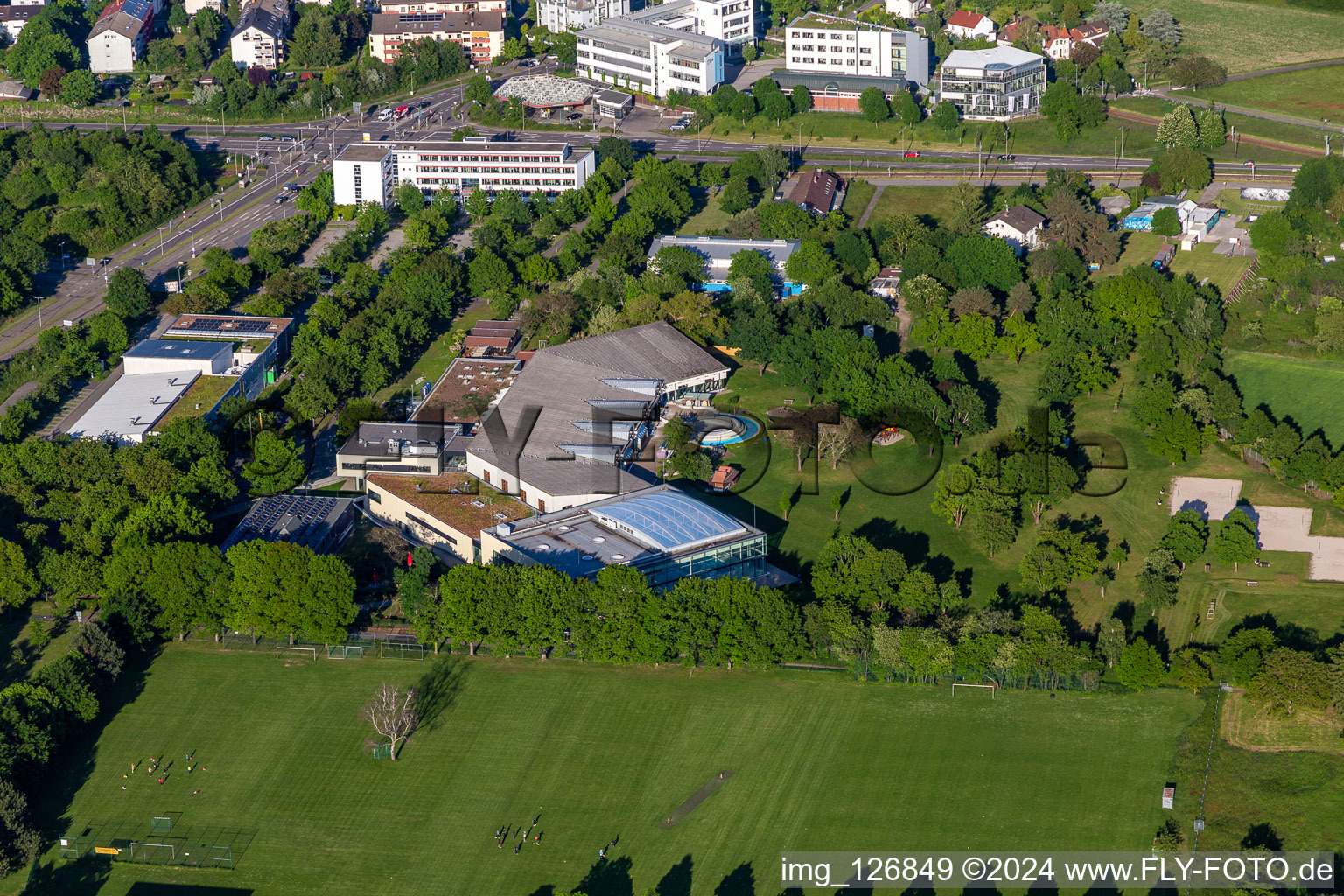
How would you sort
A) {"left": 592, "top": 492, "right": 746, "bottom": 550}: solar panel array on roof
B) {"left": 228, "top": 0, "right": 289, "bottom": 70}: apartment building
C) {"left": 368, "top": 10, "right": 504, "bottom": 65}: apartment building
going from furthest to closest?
{"left": 368, "top": 10, "right": 504, "bottom": 65}: apartment building
{"left": 228, "top": 0, "right": 289, "bottom": 70}: apartment building
{"left": 592, "top": 492, "right": 746, "bottom": 550}: solar panel array on roof

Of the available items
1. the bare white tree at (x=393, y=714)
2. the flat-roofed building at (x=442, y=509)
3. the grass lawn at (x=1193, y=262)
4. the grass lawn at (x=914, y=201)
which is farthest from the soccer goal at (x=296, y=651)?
the grass lawn at (x=914, y=201)

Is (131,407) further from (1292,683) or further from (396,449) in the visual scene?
(1292,683)

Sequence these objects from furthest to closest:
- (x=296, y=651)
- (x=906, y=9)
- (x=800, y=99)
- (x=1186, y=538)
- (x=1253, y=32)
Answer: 1. (x=906, y=9)
2. (x=1253, y=32)
3. (x=800, y=99)
4. (x=1186, y=538)
5. (x=296, y=651)

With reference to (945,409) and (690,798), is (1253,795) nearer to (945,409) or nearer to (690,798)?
(690,798)

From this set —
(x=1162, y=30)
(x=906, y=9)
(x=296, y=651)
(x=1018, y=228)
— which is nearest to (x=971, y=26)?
(x=906, y=9)

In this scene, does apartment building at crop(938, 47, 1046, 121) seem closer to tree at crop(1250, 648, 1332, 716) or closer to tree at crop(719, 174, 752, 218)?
tree at crop(719, 174, 752, 218)

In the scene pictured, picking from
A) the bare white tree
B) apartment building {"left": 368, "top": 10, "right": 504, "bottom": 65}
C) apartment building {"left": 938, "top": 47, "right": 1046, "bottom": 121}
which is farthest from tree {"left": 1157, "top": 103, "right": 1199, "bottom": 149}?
the bare white tree
